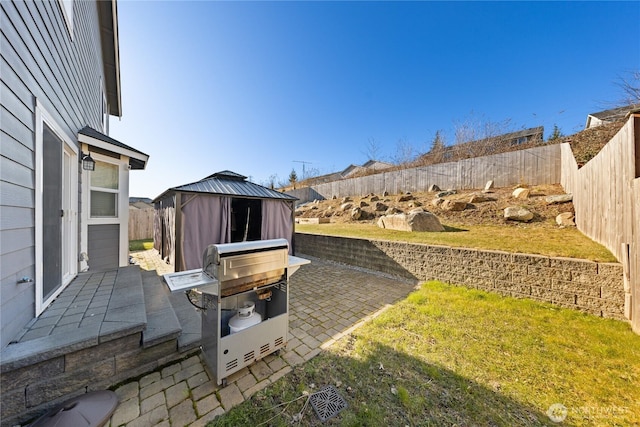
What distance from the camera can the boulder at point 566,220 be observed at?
5081 millimetres

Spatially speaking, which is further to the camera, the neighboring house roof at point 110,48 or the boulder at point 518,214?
the boulder at point 518,214

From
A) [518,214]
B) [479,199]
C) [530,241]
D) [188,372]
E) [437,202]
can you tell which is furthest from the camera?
[437,202]

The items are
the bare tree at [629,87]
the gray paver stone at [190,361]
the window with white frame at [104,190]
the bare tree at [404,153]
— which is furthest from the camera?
the bare tree at [404,153]

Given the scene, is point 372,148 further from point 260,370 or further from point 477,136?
point 260,370

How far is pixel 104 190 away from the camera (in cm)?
379

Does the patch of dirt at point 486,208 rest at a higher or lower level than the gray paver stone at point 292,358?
higher

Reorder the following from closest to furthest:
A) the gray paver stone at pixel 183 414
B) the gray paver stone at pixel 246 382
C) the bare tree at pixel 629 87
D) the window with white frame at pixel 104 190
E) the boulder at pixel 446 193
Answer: the gray paver stone at pixel 183 414, the gray paver stone at pixel 246 382, the window with white frame at pixel 104 190, the bare tree at pixel 629 87, the boulder at pixel 446 193

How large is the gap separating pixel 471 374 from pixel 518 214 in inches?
229

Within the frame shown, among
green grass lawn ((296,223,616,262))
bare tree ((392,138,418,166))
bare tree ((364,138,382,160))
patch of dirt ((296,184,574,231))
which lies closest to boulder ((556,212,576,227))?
patch of dirt ((296,184,574,231))

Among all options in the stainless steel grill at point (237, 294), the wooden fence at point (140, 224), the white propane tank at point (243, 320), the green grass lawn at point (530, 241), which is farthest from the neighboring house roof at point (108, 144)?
the wooden fence at point (140, 224)

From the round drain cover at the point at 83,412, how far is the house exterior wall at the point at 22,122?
0.61 meters

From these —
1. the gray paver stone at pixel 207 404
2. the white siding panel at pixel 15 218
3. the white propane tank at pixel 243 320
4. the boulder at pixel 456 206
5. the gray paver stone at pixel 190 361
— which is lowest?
the gray paver stone at pixel 190 361

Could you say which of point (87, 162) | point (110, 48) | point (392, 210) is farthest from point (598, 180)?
point (110, 48)

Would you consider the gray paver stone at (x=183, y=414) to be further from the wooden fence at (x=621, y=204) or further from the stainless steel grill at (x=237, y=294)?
the wooden fence at (x=621, y=204)
